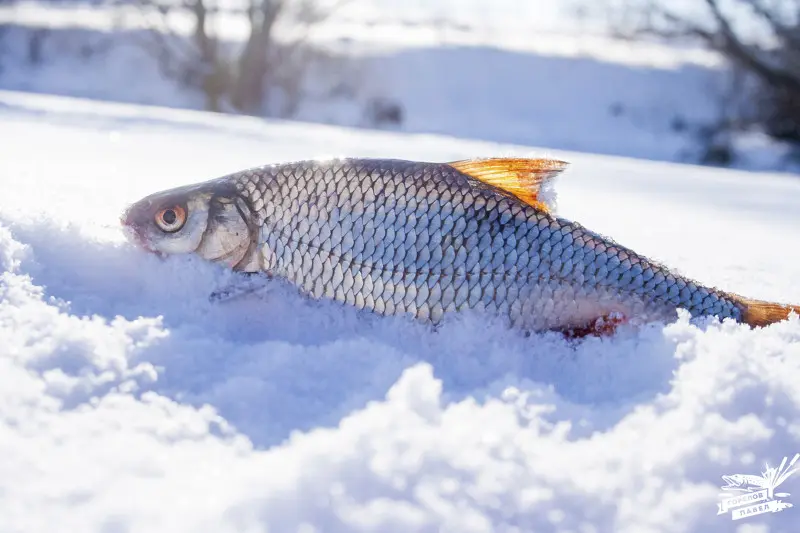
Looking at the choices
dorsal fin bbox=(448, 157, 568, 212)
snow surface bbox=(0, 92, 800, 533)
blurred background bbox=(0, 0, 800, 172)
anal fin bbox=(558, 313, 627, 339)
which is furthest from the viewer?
blurred background bbox=(0, 0, 800, 172)

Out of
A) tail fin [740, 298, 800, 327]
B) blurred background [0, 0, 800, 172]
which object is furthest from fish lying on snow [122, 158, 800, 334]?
blurred background [0, 0, 800, 172]

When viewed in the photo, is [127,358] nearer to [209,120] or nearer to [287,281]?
[287,281]

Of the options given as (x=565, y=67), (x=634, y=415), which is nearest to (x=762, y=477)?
(x=634, y=415)

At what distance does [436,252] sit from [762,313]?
0.71 metres

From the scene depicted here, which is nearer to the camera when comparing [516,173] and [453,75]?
[516,173]

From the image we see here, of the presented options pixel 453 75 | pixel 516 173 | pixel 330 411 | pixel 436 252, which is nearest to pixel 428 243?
pixel 436 252

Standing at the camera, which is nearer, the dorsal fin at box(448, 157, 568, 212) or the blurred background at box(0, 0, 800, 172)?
the dorsal fin at box(448, 157, 568, 212)

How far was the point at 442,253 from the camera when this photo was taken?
1.60 m

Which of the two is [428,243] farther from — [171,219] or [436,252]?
[171,219]

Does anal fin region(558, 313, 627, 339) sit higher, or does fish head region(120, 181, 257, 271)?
fish head region(120, 181, 257, 271)

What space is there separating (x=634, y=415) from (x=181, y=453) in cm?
71

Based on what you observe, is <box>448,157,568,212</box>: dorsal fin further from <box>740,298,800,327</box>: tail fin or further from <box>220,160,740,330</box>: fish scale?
<box>740,298,800,327</box>: tail fin

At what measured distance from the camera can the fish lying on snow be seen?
158cm

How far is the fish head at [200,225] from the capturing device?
1.68 metres
